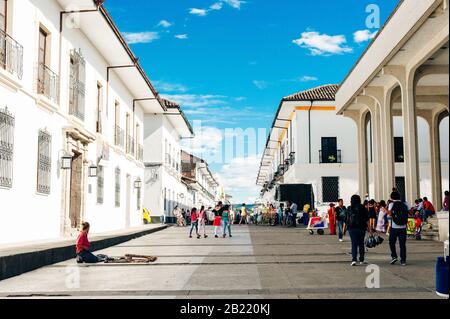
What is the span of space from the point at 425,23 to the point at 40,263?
1368cm

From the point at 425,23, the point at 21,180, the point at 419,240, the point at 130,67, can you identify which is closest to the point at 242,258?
the point at 21,180

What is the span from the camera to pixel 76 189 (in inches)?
763

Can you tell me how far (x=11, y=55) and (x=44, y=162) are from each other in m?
3.47

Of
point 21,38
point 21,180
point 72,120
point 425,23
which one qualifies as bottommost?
point 21,180

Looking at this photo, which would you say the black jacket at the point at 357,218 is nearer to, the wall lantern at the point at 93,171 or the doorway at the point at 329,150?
the wall lantern at the point at 93,171

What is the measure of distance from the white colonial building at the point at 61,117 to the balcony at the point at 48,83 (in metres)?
0.03

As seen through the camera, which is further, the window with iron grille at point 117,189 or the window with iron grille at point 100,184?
the window with iron grille at point 117,189

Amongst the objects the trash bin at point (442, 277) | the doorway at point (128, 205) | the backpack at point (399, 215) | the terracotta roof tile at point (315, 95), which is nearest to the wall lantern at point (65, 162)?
the backpack at point (399, 215)

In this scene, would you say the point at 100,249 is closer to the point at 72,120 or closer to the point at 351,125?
the point at 72,120

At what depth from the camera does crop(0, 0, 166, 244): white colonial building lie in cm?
1327

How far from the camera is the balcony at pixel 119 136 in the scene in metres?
25.0

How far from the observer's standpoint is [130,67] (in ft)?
79.5

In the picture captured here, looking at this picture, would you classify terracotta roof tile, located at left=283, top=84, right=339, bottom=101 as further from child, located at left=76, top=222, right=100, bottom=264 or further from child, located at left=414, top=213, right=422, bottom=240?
child, located at left=76, top=222, right=100, bottom=264

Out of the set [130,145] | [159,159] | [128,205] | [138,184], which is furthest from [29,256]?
[159,159]
